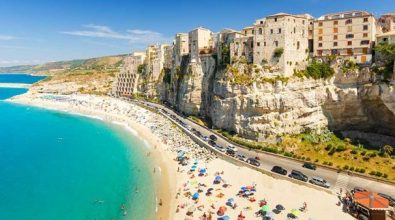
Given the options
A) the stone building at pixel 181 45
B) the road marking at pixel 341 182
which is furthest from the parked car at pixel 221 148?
the stone building at pixel 181 45

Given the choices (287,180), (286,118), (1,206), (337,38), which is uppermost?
(337,38)

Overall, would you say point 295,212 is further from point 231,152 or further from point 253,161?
point 231,152

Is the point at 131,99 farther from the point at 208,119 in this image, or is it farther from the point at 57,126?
the point at 208,119

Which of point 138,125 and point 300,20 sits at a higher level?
point 300,20

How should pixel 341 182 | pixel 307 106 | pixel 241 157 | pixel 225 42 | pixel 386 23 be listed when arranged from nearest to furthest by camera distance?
1. pixel 341 182
2. pixel 241 157
3. pixel 307 106
4. pixel 386 23
5. pixel 225 42

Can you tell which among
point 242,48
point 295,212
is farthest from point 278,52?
point 295,212

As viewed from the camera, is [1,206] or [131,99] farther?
[131,99]

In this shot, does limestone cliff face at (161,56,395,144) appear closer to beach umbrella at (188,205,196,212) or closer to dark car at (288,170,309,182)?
dark car at (288,170,309,182)

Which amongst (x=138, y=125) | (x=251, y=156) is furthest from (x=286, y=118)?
(x=138, y=125)

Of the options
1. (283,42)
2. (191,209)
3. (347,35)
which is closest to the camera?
(191,209)
